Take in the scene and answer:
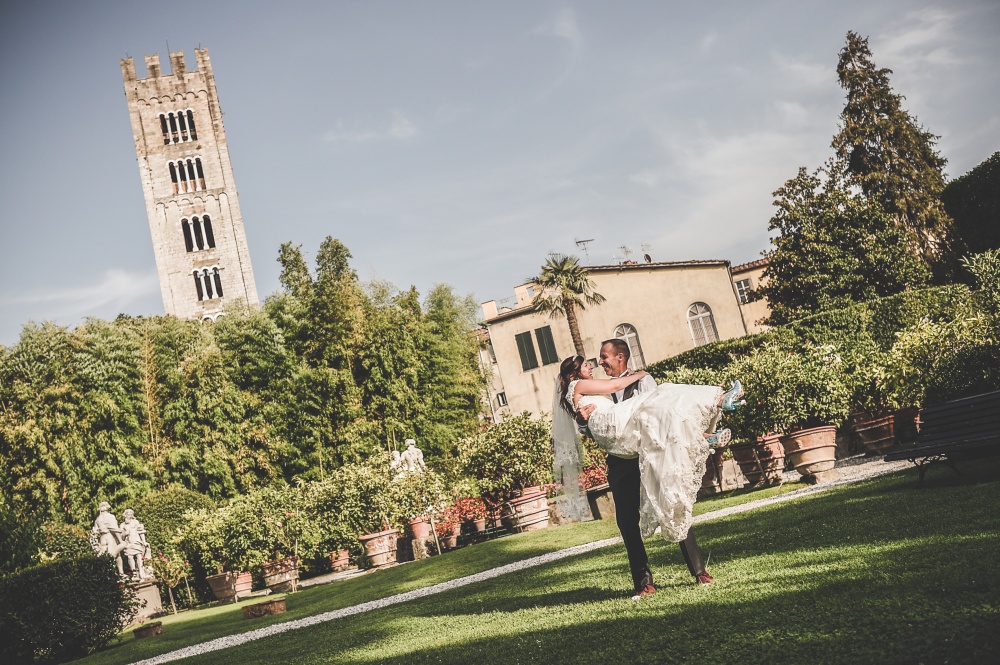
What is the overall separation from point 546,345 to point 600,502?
26.2 meters

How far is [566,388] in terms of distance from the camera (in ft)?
17.5

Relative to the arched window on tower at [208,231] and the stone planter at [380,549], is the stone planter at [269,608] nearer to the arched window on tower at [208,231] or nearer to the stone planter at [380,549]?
the stone planter at [380,549]

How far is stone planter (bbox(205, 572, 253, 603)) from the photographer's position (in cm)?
1695

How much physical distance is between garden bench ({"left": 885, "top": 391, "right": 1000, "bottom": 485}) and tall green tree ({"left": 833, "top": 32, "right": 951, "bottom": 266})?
2955 cm

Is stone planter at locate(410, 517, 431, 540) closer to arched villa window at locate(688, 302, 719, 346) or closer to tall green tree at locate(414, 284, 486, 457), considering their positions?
tall green tree at locate(414, 284, 486, 457)

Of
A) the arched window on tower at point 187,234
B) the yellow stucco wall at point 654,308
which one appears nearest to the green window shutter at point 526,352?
the yellow stucco wall at point 654,308

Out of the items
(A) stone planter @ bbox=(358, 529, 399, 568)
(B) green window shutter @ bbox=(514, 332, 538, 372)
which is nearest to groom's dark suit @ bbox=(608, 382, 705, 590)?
(A) stone planter @ bbox=(358, 529, 399, 568)

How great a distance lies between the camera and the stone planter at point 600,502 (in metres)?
Result: 12.7

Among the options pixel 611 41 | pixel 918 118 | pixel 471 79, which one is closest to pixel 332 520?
pixel 471 79

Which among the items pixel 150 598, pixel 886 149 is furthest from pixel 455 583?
pixel 886 149

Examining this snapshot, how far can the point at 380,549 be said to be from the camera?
15.9 metres

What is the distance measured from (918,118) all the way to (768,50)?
2735 centimetres

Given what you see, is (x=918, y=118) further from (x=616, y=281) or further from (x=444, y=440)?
(x=444, y=440)

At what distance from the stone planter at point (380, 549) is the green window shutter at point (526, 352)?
23732mm
